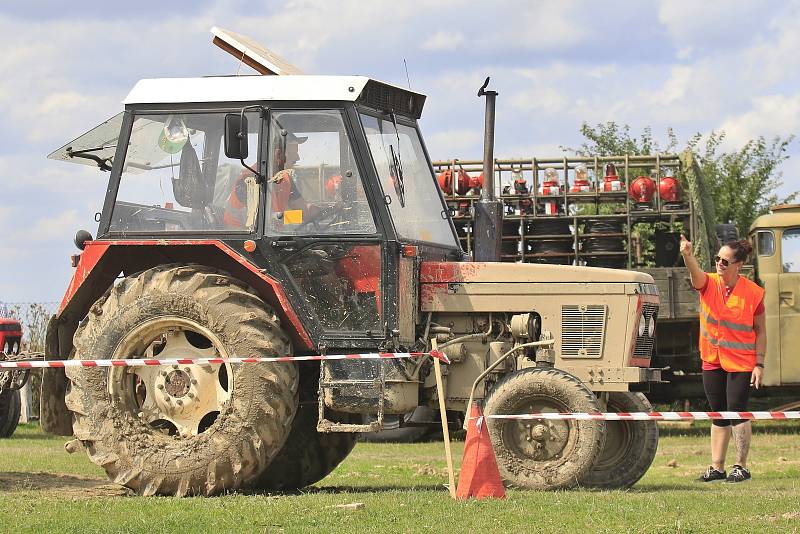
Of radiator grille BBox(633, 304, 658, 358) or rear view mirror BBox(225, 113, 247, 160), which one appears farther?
radiator grille BBox(633, 304, 658, 358)

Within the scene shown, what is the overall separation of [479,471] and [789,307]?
9.62 metres

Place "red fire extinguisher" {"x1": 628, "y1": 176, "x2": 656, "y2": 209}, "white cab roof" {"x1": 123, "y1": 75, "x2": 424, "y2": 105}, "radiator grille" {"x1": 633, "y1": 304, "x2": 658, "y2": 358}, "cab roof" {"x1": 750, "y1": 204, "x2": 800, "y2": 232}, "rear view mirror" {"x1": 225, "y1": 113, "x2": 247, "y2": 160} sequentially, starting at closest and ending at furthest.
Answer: "rear view mirror" {"x1": 225, "y1": 113, "x2": 247, "y2": 160} < "white cab roof" {"x1": 123, "y1": 75, "x2": 424, "y2": 105} < "radiator grille" {"x1": 633, "y1": 304, "x2": 658, "y2": 358} < "cab roof" {"x1": 750, "y1": 204, "x2": 800, "y2": 232} < "red fire extinguisher" {"x1": 628, "y1": 176, "x2": 656, "y2": 209}

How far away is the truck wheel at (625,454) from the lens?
10.1 metres

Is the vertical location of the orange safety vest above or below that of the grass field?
above

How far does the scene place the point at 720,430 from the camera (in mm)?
10328

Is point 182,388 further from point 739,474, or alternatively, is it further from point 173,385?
point 739,474

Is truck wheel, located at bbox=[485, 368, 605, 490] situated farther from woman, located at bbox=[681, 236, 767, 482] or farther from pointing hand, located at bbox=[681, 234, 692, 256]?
woman, located at bbox=[681, 236, 767, 482]

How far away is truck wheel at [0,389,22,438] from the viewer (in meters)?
18.0

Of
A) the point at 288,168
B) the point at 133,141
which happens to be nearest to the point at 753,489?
the point at 288,168

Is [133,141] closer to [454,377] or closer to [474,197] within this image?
[454,377]

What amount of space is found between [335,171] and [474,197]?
10229 millimetres

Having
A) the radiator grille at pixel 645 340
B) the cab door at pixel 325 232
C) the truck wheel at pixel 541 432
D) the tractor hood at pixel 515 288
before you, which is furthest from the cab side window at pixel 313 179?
the radiator grille at pixel 645 340

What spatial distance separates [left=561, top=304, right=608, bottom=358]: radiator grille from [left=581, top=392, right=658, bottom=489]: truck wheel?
2.50 feet

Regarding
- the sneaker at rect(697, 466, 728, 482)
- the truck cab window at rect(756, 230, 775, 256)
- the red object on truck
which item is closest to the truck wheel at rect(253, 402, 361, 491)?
the sneaker at rect(697, 466, 728, 482)
